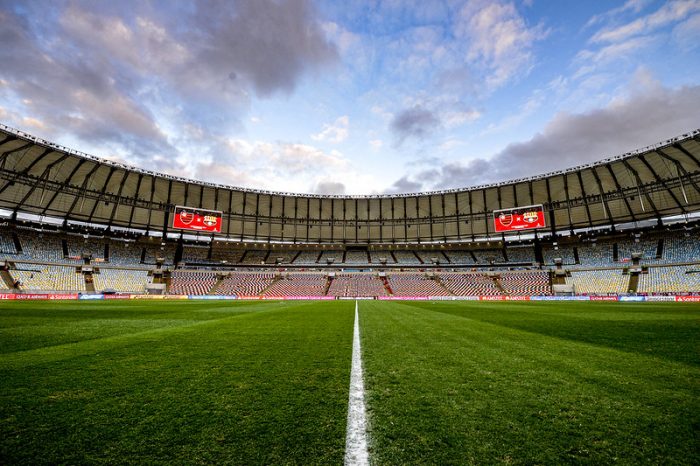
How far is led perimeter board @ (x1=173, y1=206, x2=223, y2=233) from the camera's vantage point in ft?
134

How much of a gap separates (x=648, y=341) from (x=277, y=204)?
50.0 meters

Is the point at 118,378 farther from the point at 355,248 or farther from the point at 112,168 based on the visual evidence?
the point at 355,248

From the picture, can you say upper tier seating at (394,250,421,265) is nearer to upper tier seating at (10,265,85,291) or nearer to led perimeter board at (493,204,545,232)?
led perimeter board at (493,204,545,232)

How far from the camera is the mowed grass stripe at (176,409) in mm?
1862

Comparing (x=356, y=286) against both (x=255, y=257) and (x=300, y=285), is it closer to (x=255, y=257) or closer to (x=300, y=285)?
(x=300, y=285)

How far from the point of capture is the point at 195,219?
41906 millimetres

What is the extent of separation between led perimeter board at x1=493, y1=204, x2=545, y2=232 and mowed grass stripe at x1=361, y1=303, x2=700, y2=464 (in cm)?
3983

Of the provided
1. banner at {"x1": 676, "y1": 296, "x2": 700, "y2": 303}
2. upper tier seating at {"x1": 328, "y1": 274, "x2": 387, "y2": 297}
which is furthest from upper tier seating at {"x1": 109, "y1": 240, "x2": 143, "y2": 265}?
banner at {"x1": 676, "y1": 296, "x2": 700, "y2": 303}

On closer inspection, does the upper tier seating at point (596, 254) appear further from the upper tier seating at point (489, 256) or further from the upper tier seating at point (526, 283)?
the upper tier seating at point (489, 256)

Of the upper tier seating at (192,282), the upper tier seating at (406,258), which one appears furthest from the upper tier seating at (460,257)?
the upper tier seating at (192,282)

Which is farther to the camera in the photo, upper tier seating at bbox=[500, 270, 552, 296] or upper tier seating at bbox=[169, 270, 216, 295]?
upper tier seating at bbox=[169, 270, 216, 295]

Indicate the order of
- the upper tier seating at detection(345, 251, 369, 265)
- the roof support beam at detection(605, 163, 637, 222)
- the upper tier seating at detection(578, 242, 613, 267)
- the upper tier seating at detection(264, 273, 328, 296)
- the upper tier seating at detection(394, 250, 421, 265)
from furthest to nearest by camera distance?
1. the upper tier seating at detection(345, 251, 369, 265)
2. the upper tier seating at detection(394, 250, 421, 265)
3. the upper tier seating at detection(264, 273, 328, 296)
4. the upper tier seating at detection(578, 242, 613, 267)
5. the roof support beam at detection(605, 163, 637, 222)

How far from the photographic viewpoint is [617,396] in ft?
9.82

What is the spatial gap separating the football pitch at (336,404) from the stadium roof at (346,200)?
129ft
